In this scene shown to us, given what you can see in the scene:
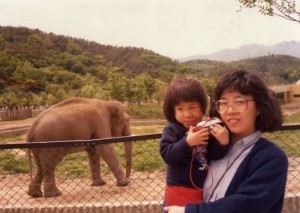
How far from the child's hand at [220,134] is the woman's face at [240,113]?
36mm

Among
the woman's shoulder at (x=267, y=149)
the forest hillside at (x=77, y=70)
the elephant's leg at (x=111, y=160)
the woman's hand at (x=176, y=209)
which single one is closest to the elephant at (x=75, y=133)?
the elephant's leg at (x=111, y=160)

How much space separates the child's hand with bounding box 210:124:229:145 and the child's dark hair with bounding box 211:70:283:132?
0.13 metres

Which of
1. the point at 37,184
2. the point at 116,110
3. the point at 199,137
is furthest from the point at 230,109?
the point at 116,110

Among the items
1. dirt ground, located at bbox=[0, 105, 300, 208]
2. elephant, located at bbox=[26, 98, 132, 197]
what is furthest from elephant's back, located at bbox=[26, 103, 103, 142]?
dirt ground, located at bbox=[0, 105, 300, 208]

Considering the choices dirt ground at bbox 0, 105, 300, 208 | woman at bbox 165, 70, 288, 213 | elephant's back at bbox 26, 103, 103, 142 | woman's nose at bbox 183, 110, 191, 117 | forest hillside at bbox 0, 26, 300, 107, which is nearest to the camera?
woman at bbox 165, 70, 288, 213

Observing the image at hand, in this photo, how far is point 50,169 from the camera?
7.07 meters

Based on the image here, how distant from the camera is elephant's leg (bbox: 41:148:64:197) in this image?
22.5 feet

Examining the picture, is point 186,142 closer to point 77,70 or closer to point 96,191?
point 96,191

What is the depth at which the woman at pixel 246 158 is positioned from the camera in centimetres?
155

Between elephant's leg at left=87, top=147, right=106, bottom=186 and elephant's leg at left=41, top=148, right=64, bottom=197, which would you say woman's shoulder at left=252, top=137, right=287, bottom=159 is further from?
elephant's leg at left=87, top=147, right=106, bottom=186

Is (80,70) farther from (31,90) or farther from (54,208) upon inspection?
(54,208)

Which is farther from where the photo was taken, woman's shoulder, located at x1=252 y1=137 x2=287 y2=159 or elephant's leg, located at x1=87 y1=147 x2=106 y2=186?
elephant's leg, located at x1=87 y1=147 x2=106 y2=186

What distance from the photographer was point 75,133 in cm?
777

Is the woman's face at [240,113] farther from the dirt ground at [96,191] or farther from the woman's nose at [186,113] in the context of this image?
the dirt ground at [96,191]
